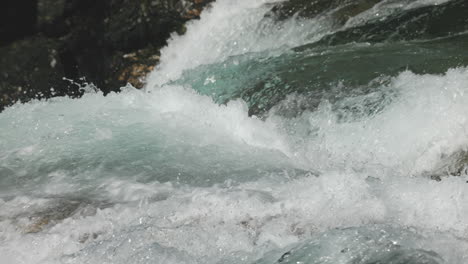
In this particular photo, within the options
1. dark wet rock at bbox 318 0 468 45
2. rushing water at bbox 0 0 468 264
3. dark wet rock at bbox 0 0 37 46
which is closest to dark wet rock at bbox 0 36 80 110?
dark wet rock at bbox 0 0 37 46

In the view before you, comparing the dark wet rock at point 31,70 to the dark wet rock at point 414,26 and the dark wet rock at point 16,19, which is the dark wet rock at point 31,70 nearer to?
the dark wet rock at point 16,19

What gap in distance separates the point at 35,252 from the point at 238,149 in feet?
5.60

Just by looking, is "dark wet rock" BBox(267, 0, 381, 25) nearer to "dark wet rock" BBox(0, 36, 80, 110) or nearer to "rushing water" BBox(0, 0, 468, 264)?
"rushing water" BBox(0, 0, 468, 264)

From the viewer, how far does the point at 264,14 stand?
7.49 meters

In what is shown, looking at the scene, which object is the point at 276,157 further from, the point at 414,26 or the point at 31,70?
the point at 31,70

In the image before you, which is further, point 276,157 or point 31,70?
point 31,70

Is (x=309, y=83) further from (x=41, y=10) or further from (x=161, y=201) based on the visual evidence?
(x=41, y=10)

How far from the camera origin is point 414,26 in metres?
6.29

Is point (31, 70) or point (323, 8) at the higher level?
point (323, 8)

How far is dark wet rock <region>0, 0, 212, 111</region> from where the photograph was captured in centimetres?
825

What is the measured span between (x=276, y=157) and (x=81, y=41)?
5174 mm

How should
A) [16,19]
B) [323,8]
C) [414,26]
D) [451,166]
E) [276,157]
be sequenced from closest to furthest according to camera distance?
[451,166]
[276,157]
[414,26]
[323,8]
[16,19]

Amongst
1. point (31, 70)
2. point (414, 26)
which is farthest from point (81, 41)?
point (414, 26)

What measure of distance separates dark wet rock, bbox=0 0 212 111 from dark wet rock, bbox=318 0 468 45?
2.58 m
